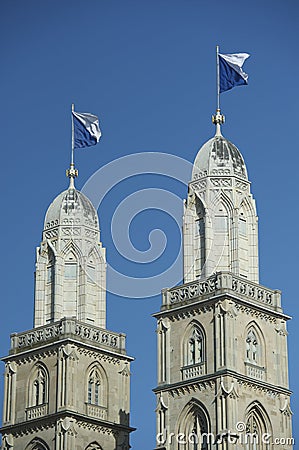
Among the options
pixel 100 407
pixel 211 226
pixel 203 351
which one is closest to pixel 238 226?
pixel 211 226

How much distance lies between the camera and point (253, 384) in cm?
8688

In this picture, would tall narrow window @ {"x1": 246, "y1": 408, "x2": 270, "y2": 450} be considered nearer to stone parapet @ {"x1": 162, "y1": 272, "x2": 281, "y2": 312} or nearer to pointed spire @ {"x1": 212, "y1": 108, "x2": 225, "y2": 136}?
stone parapet @ {"x1": 162, "y1": 272, "x2": 281, "y2": 312}

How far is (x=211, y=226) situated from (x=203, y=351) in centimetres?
744

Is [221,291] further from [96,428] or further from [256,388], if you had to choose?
[96,428]

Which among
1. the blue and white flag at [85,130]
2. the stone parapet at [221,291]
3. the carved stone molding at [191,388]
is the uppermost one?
the blue and white flag at [85,130]

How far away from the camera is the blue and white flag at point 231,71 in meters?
93.5

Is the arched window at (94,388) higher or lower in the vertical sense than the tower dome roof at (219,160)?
lower

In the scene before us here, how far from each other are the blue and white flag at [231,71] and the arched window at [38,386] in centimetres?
2037

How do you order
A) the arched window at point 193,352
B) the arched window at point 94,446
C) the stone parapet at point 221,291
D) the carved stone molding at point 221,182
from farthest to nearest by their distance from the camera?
the arched window at point 94,446
the carved stone molding at point 221,182
the stone parapet at point 221,291
the arched window at point 193,352

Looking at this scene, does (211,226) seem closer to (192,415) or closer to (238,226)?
(238,226)

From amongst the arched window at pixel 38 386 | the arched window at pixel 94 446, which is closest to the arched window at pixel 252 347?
the arched window at pixel 94 446

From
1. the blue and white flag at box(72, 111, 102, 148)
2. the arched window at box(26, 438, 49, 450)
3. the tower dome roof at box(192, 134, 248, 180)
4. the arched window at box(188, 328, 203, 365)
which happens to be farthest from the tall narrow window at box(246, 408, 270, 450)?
the blue and white flag at box(72, 111, 102, 148)

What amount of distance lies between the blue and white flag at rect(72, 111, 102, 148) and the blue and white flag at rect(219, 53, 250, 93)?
10.2 meters

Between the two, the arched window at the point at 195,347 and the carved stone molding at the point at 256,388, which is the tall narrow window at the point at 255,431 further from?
the arched window at the point at 195,347
